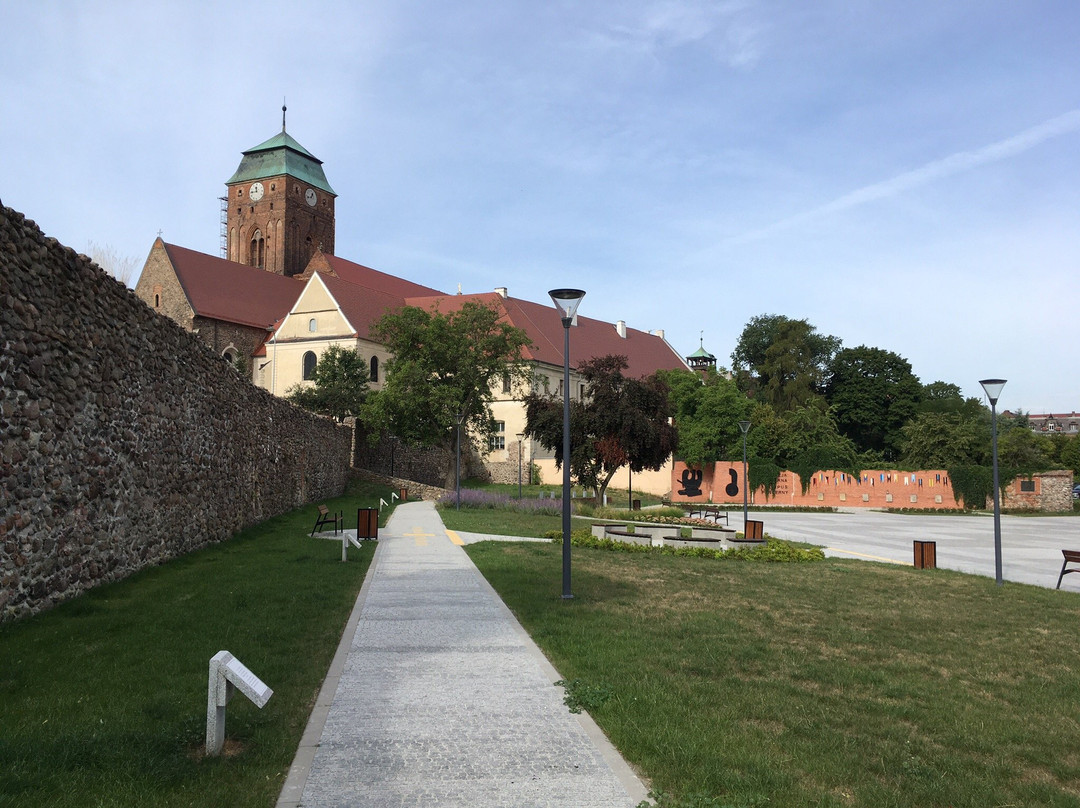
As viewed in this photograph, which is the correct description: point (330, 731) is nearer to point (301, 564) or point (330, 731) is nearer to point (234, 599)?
point (234, 599)

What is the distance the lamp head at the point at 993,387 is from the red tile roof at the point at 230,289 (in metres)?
56.5

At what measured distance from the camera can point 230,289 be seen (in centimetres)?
6650

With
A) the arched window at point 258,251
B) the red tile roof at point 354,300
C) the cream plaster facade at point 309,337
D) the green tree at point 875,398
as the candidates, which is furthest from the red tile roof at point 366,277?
the green tree at point 875,398

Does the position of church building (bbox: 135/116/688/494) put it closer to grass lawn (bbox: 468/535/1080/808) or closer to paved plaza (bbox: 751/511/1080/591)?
paved plaza (bbox: 751/511/1080/591)

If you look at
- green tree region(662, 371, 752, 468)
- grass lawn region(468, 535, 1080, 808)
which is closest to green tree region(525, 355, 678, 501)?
grass lawn region(468, 535, 1080, 808)

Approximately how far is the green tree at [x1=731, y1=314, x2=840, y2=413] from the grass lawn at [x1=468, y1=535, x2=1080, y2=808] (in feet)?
216

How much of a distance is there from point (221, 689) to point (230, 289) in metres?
66.3

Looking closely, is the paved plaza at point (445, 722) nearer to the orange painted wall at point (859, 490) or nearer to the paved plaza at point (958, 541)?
the paved plaza at point (958, 541)

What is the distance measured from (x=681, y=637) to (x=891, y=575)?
7990mm

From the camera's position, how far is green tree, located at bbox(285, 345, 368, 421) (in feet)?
168

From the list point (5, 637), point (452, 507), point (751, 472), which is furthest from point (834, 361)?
point (5, 637)

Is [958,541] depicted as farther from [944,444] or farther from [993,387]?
[944,444]

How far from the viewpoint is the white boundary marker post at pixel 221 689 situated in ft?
15.8

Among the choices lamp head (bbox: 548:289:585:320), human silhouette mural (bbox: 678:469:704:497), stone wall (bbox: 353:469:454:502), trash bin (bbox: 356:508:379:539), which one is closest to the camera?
lamp head (bbox: 548:289:585:320)
